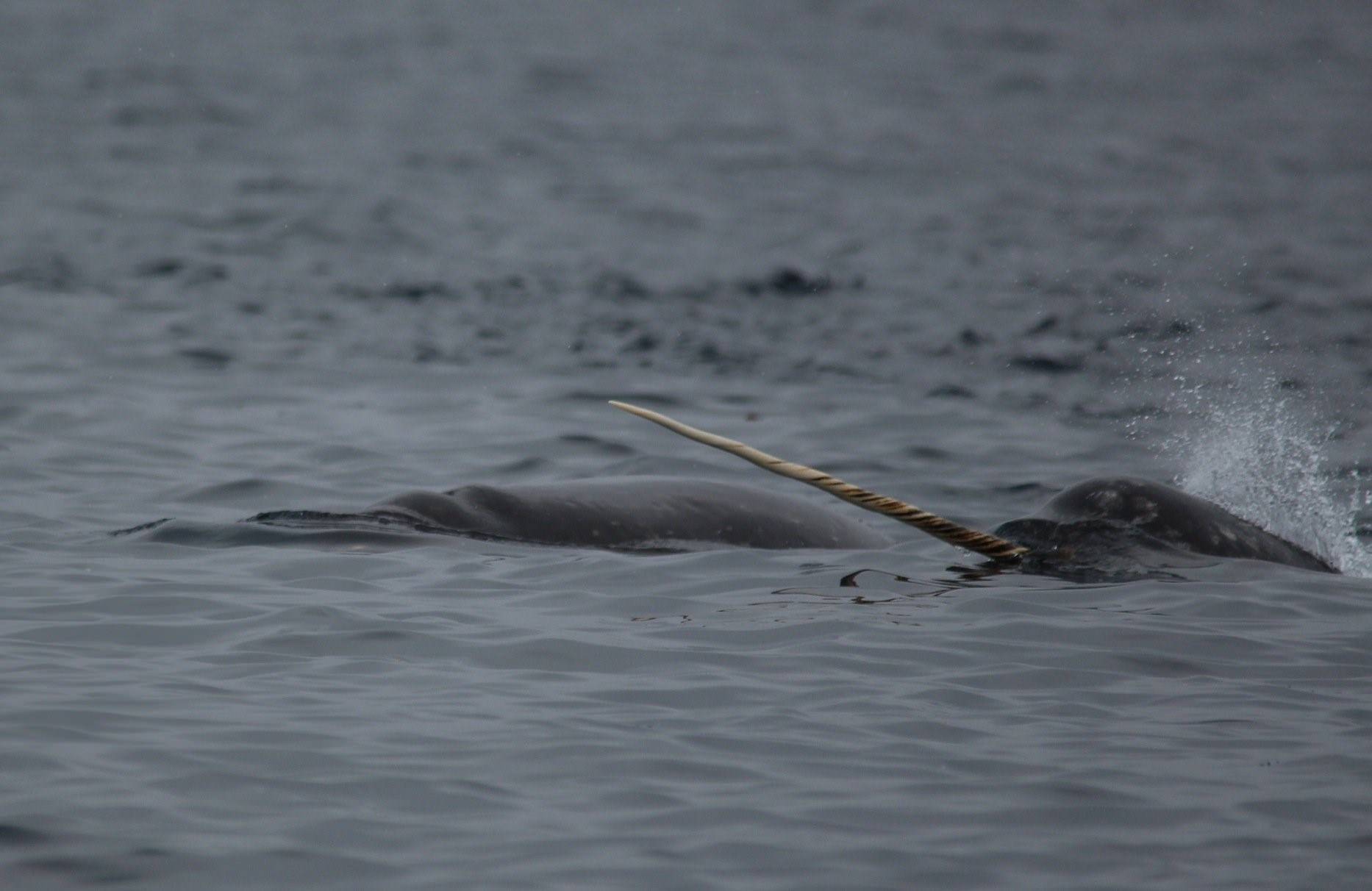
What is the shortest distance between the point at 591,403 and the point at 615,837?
350 inches

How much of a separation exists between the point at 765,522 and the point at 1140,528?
1.83 meters

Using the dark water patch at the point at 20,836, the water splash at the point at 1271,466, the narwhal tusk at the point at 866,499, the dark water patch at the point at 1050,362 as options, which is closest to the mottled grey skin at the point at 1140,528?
the narwhal tusk at the point at 866,499

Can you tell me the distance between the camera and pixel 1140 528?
31.0 ft

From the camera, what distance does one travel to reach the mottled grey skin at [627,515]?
948cm

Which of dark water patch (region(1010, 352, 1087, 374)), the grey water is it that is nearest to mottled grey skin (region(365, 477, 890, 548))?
the grey water

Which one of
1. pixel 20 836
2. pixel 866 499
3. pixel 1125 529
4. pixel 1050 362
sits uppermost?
pixel 1050 362

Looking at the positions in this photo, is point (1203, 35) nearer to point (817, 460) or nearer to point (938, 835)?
point (817, 460)

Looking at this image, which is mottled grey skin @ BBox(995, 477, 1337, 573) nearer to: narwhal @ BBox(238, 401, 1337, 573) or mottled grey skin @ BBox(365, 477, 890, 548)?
narwhal @ BBox(238, 401, 1337, 573)

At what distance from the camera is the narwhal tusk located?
845 cm

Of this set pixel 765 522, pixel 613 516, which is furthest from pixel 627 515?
pixel 765 522

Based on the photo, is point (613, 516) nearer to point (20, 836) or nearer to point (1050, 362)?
point (20, 836)

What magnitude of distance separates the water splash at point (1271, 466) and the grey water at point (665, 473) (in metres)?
0.06

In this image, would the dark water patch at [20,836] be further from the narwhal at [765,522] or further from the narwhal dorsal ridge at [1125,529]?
the narwhal dorsal ridge at [1125,529]

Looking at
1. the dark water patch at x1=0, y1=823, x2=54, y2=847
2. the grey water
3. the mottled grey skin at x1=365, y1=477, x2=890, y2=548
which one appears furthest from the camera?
the mottled grey skin at x1=365, y1=477, x2=890, y2=548
